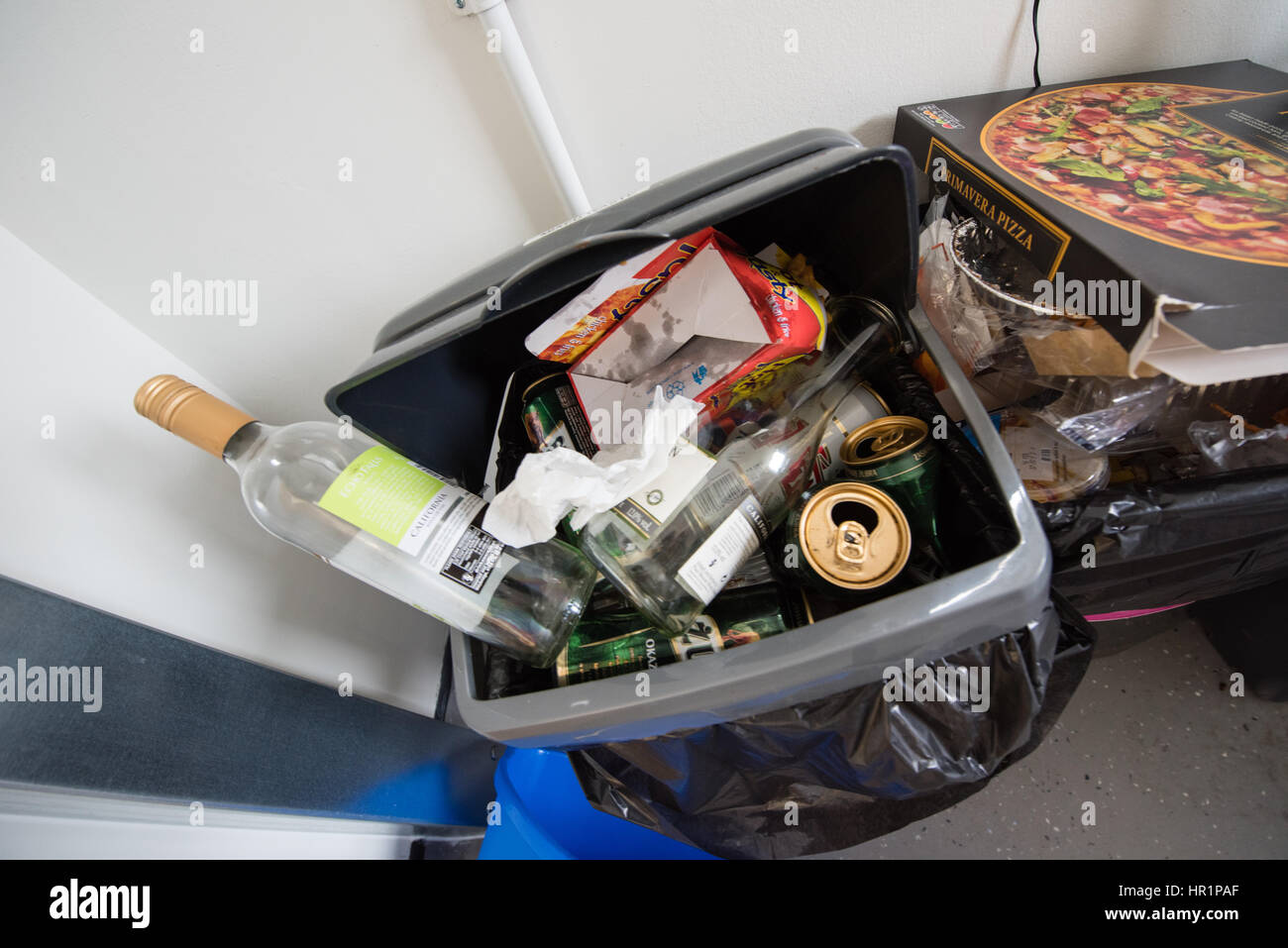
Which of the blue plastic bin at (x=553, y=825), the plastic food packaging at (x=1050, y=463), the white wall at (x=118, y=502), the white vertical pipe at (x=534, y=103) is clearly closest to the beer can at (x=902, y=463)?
the plastic food packaging at (x=1050, y=463)

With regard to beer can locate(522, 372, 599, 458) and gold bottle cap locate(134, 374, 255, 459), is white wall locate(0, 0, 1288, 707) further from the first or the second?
beer can locate(522, 372, 599, 458)

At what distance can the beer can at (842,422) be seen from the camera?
56 centimetres

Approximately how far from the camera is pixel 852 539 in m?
0.46

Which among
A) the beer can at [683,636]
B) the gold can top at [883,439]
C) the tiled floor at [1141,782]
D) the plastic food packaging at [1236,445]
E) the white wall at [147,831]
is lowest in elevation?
the tiled floor at [1141,782]

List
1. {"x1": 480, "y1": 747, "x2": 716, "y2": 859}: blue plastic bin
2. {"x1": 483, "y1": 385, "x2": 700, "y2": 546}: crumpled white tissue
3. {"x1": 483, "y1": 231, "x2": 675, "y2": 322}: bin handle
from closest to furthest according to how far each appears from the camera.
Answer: {"x1": 483, "y1": 231, "x2": 675, "y2": 322}: bin handle → {"x1": 483, "y1": 385, "x2": 700, "y2": 546}: crumpled white tissue → {"x1": 480, "y1": 747, "x2": 716, "y2": 859}: blue plastic bin

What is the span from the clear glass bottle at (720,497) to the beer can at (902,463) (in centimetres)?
5

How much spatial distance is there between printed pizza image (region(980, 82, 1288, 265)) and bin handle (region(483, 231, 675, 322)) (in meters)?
0.45

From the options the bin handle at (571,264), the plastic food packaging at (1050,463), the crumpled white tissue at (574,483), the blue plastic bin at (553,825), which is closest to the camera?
the bin handle at (571,264)

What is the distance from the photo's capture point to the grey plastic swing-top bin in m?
0.38

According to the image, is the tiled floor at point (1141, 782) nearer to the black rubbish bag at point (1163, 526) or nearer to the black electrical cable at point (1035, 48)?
the black rubbish bag at point (1163, 526)

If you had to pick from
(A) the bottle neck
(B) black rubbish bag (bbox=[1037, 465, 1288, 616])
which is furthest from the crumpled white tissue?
(B) black rubbish bag (bbox=[1037, 465, 1288, 616])

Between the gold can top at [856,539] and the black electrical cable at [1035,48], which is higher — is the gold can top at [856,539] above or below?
below

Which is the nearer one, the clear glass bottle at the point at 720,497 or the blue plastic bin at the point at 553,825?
the clear glass bottle at the point at 720,497

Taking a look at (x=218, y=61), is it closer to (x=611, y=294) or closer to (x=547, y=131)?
(x=547, y=131)
